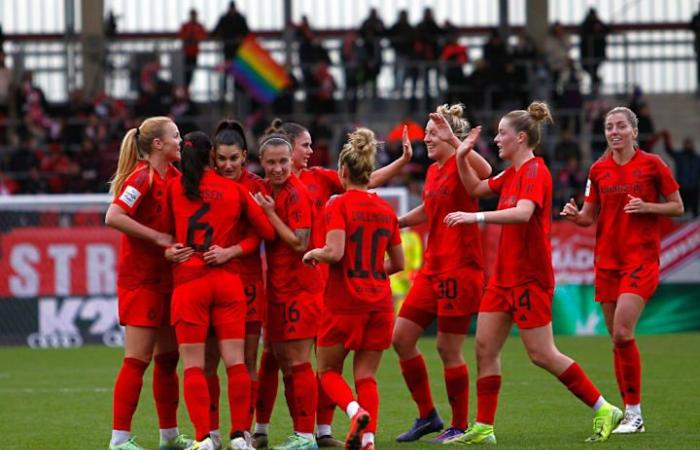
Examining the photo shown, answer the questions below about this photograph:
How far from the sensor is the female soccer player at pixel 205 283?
789 centimetres

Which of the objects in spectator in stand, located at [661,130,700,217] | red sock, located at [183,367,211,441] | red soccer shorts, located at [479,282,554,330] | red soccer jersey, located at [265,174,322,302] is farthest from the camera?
spectator in stand, located at [661,130,700,217]

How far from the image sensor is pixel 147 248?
830cm

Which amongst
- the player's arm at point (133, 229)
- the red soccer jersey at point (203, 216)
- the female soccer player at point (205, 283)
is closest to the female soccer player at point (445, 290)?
the female soccer player at point (205, 283)

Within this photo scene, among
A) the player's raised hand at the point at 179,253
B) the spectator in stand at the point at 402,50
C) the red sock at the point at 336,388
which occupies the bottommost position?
the red sock at the point at 336,388

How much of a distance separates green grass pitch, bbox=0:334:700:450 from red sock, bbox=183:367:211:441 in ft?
3.73

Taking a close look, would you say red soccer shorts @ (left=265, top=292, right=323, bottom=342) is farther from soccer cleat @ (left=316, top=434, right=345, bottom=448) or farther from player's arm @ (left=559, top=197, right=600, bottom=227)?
player's arm @ (left=559, top=197, right=600, bottom=227)

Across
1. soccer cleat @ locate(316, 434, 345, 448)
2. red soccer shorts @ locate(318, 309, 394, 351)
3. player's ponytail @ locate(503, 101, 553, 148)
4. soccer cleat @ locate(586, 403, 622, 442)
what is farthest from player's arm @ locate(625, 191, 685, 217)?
soccer cleat @ locate(316, 434, 345, 448)

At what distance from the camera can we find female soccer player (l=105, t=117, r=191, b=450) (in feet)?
26.8

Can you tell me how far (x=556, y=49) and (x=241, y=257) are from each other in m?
19.2

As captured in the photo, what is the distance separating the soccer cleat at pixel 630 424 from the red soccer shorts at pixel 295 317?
228cm

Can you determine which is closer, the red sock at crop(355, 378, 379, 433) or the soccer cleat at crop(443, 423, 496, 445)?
the red sock at crop(355, 378, 379, 433)

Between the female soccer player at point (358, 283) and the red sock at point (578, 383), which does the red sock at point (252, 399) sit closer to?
the female soccer player at point (358, 283)

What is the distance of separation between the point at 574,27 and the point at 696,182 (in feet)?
21.5

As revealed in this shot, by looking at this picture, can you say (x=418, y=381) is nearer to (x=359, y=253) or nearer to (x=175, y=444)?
(x=359, y=253)
